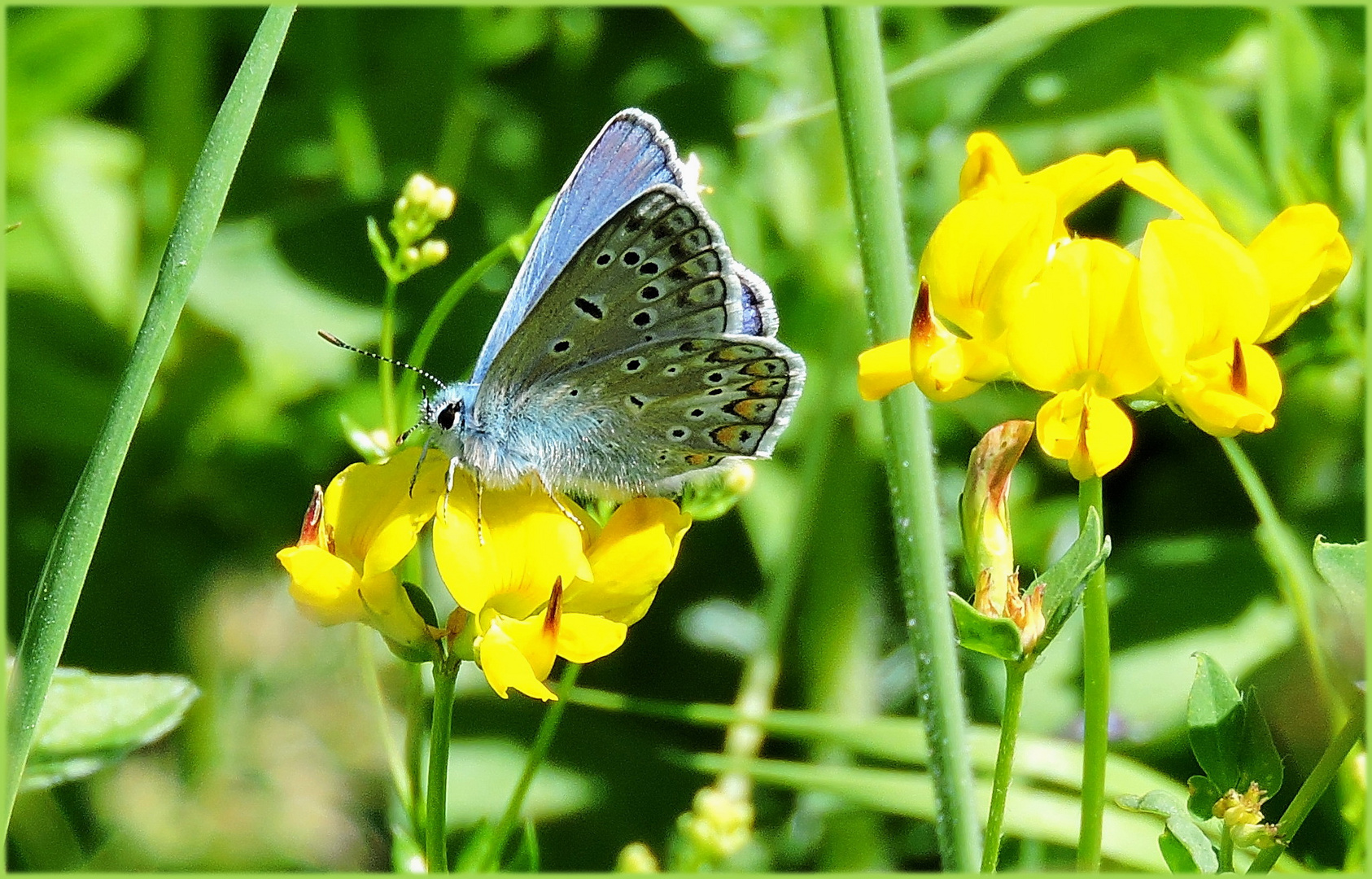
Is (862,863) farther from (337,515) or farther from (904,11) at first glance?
(904,11)

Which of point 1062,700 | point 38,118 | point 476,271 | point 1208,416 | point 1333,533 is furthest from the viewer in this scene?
point 38,118

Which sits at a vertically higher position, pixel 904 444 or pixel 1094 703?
pixel 904 444

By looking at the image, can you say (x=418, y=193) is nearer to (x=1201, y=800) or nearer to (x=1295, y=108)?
(x=1201, y=800)

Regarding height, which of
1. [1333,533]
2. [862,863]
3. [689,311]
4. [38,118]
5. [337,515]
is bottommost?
[862,863]

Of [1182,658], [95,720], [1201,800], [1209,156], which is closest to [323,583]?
[95,720]

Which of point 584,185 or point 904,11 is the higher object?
point 904,11

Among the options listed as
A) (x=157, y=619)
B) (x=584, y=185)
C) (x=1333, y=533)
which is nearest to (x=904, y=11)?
(x=1333, y=533)

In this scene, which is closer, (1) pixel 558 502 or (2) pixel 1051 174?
(2) pixel 1051 174
